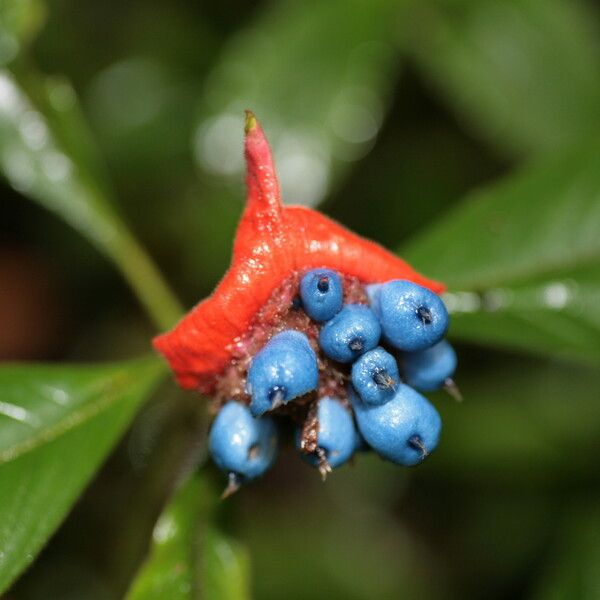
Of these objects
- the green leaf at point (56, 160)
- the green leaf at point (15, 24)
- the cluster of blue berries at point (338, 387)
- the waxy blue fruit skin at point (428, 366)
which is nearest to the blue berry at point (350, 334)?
the cluster of blue berries at point (338, 387)

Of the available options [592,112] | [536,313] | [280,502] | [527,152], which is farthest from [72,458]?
[592,112]

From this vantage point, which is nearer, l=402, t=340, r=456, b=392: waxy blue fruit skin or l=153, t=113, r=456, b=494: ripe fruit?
l=153, t=113, r=456, b=494: ripe fruit

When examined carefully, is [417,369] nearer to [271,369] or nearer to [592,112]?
[271,369]

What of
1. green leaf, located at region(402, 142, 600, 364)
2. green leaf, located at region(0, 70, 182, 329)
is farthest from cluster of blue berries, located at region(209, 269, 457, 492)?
green leaf, located at region(0, 70, 182, 329)

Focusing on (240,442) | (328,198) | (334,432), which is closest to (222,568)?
(240,442)

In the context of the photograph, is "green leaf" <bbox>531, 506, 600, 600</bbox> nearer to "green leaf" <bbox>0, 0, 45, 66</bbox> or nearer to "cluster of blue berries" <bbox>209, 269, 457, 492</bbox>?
"cluster of blue berries" <bbox>209, 269, 457, 492</bbox>

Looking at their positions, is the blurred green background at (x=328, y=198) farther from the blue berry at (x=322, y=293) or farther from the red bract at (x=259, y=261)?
the blue berry at (x=322, y=293)
